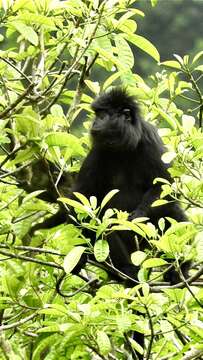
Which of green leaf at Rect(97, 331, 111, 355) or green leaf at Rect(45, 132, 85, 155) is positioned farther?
green leaf at Rect(45, 132, 85, 155)

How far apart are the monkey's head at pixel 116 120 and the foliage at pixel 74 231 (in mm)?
452

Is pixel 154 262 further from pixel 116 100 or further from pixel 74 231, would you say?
pixel 116 100

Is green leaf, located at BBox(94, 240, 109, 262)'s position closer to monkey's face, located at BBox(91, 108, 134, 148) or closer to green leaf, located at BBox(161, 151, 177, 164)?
green leaf, located at BBox(161, 151, 177, 164)

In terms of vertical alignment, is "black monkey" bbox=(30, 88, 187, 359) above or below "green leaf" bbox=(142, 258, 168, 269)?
below

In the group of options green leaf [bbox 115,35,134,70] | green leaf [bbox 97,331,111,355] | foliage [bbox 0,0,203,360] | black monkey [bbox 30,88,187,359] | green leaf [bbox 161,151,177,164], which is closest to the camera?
green leaf [bbox 97,331,111,355]

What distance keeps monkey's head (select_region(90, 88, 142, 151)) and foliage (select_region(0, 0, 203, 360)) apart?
45 cm

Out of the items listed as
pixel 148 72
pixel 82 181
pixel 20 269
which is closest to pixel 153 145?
pixel 82 181

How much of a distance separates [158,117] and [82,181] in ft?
1.86

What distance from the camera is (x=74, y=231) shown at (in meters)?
3.35

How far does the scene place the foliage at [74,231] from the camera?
3.03 metres

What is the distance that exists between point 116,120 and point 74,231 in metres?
1.47

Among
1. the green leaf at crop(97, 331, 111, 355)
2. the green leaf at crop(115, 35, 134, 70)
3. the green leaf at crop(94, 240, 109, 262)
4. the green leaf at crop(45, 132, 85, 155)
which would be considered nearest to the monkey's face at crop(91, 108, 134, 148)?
the green leaf at crop(115, 35, 134, 70)

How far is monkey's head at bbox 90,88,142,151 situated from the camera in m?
4.59

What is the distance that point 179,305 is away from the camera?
309 centimetres
